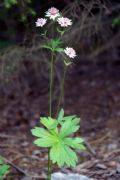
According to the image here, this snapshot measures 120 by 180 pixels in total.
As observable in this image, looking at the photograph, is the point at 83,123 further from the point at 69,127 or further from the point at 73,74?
the point at 69,127

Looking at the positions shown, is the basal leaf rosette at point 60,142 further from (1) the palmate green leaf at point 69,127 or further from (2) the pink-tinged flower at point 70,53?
(2) the pink-tinged flower at point 70,53

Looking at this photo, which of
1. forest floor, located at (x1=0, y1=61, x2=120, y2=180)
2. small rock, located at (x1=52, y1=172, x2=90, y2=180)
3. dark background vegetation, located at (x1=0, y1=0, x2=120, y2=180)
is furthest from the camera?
dark background vegetation, located at (x1=0, y1=0, x2=120, y2=180)

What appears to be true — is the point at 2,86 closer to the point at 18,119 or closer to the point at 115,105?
the point at 18,119

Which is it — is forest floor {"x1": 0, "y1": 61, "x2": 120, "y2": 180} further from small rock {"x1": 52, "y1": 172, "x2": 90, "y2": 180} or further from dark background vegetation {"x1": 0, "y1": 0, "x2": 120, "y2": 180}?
small rock {"x1": 52, "y1": 172, "x2": 90, "y2": 180}

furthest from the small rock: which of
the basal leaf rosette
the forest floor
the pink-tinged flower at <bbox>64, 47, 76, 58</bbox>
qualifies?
the pink-tinged flower at <bbox>64, 47, 76, 58</bbox>

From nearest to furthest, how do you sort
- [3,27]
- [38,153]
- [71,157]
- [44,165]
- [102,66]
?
[71,157]
[44,165]
[38,153]
[3,27]
[102,66]

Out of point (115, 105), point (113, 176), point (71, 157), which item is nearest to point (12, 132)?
point (115, 105)

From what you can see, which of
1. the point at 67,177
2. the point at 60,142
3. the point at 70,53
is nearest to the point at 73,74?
the point at 67,177
